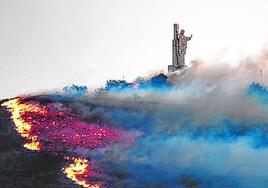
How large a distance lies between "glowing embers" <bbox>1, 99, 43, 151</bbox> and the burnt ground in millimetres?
1258

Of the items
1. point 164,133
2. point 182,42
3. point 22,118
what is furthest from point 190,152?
point 182,42

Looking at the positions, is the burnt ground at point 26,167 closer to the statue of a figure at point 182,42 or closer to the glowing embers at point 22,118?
the glowing embers at point 22,118

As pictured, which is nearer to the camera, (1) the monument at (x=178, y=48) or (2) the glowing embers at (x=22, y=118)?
(2) the glowing embers at (x=22, y=118)

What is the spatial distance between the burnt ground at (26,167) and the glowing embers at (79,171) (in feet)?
2.57

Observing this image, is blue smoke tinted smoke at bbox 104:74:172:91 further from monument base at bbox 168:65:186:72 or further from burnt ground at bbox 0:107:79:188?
burnt ground at bbox 0:107:79:188

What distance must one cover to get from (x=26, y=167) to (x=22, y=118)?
20.3m

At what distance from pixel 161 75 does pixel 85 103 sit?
83.0ft

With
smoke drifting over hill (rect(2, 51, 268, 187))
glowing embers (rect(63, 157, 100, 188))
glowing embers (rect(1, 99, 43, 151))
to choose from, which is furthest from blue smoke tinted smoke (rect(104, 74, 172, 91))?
glowing embers (rect(63, 157, 100, 188))

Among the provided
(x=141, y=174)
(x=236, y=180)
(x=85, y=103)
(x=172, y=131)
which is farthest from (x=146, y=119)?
(x=236, y=180)

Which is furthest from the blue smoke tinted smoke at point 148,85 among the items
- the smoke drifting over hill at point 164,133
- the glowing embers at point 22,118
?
the glowing embers at point 22,118

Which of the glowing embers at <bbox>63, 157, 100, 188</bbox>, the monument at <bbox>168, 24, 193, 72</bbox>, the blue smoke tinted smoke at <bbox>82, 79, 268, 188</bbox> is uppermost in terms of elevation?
the monument at <bbox>168, 24, 193, 72</bbox>

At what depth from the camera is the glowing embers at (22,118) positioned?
235 feet

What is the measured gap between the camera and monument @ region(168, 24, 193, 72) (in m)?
113

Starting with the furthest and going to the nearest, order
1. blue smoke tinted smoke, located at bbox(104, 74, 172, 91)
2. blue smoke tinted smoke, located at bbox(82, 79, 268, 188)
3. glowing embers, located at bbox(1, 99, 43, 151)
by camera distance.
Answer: blue smoke tinted smoke, located at bbox(104, 74, 172, 91) → glowing embers, located at bbox(1, 99, 43, 151) → blue smoke tinted smoke, located at bbox(82, 79, 268, 188)
